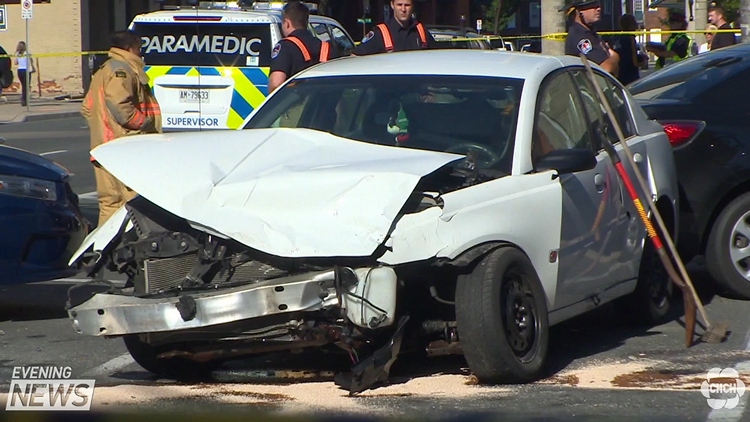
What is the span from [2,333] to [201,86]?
7174mm

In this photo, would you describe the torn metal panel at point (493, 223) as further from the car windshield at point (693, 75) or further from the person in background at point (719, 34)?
the person in background at point (719, 34)

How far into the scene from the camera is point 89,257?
585cm

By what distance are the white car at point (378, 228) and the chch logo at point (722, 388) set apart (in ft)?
2.52

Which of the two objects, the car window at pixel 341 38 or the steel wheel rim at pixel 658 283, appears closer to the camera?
the steel wheel rim at pixel 658 283

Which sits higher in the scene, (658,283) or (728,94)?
(728,94)

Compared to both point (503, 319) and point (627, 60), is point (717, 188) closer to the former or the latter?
point (503, 319)

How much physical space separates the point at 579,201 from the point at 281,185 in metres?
1.65

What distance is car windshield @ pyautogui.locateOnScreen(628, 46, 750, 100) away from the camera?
328 inches

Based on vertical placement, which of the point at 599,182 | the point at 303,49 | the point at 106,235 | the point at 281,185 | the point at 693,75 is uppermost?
the point at 303,49

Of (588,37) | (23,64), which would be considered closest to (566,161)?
(588,37)

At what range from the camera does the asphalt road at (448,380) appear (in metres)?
5.27

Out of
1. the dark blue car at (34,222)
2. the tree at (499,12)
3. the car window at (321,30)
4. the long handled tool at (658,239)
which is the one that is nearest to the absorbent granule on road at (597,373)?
the long handled tool at (658,239)

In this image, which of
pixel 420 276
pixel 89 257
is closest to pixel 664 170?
pixel 420 276

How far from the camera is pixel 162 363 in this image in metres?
6.21
